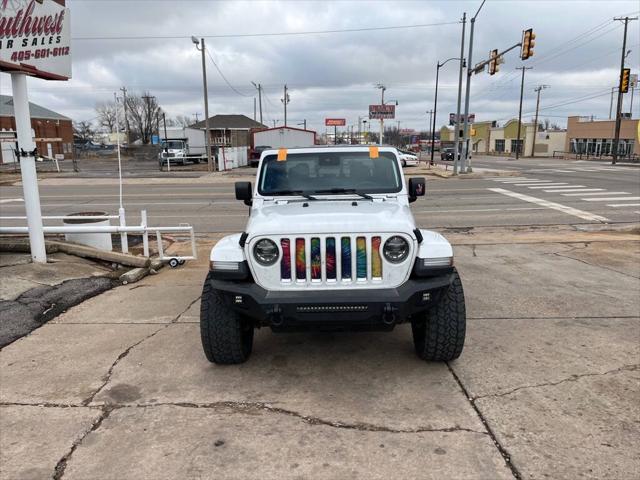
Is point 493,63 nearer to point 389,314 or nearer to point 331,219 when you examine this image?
point 331,219

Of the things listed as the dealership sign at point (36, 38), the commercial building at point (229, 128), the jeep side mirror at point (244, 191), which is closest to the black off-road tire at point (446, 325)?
the jeep side mirror at point (244, 191)

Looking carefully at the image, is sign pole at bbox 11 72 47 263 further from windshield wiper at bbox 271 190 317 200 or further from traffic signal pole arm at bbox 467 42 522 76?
traffic signal pole arm at bbox 467 42 522 76

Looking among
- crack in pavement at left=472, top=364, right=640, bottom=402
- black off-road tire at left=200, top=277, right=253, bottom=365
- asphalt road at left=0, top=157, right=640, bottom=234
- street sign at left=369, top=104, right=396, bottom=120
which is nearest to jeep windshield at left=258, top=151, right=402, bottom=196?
black off-road tire at left=200, top=277, right=253, bottom=365

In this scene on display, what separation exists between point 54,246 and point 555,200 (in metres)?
16.0

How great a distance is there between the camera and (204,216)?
15.2 meters

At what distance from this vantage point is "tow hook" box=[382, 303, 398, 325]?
11.8 ft

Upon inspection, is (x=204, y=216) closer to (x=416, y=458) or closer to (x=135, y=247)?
(x=135, y=247)

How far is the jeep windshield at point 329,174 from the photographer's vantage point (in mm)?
4926

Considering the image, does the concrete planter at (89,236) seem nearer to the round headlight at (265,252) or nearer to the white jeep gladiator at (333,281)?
the white jeep gladiator at (333,281)

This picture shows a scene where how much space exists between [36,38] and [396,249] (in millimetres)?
6295

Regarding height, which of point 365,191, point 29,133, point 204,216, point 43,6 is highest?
point 43,6

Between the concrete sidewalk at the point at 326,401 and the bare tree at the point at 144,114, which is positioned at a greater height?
the bare tree at the point at 144,114

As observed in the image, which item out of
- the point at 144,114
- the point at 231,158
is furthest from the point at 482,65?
the point at 144,114

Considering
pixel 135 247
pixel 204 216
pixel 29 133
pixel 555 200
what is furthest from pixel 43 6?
pixel 555 200
